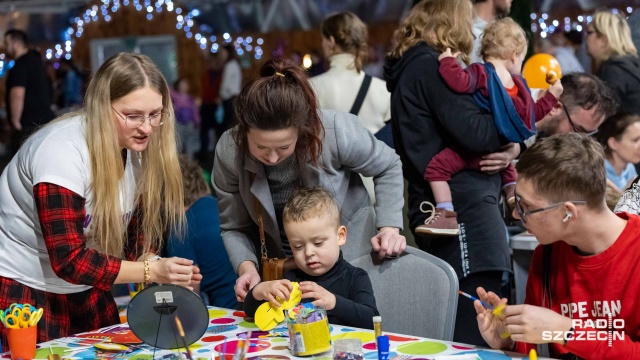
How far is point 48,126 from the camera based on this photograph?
262 cm

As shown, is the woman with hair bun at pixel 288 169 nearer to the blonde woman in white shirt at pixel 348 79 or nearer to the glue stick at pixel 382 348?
the glue stick at pixel 382 348

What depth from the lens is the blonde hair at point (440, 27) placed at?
133 inches

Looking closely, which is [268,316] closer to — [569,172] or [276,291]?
[276,291]

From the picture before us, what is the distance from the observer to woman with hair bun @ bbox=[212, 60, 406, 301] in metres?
2.69

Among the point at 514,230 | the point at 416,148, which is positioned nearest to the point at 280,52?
the point at 514,230

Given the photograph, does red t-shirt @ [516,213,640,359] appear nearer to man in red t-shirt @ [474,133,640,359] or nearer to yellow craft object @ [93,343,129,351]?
man in red t-shirt @ [474,133,640,359]

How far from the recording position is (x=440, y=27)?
340 centimetres

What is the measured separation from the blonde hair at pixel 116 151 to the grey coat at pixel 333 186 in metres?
0.25

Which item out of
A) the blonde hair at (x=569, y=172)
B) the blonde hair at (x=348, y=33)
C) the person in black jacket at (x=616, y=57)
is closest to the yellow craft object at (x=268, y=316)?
the blonde hair at (x=569, y=172)

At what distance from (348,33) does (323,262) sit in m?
2.47

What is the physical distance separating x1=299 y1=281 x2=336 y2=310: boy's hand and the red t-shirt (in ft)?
1.90

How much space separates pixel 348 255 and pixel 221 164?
53 centimetres

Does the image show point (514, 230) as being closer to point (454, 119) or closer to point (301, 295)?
point (454, 119)

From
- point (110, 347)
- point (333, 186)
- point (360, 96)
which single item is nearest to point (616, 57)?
point (360, 96)
